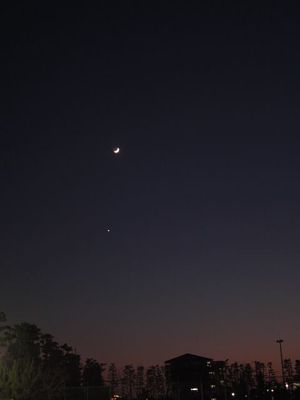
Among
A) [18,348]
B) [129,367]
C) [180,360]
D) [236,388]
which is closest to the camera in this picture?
[18,348]

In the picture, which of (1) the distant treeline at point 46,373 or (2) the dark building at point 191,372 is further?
(2) the dark building at point 191,372

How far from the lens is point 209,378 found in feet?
263

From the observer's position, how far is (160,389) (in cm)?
13875

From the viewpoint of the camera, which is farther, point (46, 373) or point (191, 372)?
point (191, 372)

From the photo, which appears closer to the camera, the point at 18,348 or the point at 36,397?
the point at 36,397

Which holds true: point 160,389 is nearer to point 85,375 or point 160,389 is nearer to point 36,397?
point 85,375

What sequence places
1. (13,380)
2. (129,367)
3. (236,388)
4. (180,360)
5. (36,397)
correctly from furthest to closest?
(129,367) < (180,360) < (236,388) < (36,397) < (13,380)

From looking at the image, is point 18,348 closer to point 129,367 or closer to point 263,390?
point 263,390

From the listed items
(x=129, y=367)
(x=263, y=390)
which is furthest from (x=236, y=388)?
(x=129, y=367)

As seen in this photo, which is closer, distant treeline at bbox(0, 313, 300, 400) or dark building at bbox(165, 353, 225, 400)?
distant treeline at bbox(0, 313, 300, 400)

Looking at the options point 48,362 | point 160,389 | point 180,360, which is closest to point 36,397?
point 48,362

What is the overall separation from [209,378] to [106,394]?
4198 centimetres

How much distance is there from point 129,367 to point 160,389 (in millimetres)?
17296

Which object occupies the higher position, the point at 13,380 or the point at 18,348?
the point at 18,348
